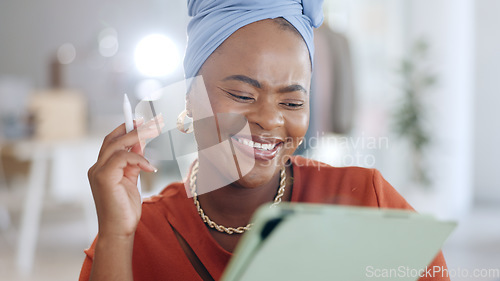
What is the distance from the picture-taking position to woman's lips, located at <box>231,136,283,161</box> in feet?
2.88

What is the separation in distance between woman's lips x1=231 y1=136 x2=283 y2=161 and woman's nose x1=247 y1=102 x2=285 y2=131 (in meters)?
0.03

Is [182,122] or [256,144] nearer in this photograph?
[256,144]

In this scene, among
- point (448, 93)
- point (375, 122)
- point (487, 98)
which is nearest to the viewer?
point (448, 93)

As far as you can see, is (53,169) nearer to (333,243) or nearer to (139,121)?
(139,121)

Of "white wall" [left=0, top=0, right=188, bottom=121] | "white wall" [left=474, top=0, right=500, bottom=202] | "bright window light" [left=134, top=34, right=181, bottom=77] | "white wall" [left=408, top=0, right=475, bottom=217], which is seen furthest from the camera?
"white wall" [left=0, top=0, right=188, bottom=121]

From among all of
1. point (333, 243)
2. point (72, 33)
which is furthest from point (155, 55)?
point (72, 33)

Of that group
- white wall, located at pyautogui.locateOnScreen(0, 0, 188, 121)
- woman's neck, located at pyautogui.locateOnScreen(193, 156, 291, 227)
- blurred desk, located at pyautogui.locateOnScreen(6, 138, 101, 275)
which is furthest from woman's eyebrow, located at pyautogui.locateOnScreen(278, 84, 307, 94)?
white wall, located at pyautogui.locateOnScreen(0, 0, 188, 121)

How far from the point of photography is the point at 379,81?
5.02 meters

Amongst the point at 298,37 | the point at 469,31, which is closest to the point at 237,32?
the point at 298,37

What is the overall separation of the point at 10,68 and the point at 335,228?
24.1ft

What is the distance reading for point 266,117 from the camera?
2.78 ft

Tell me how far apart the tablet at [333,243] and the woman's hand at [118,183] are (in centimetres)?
35

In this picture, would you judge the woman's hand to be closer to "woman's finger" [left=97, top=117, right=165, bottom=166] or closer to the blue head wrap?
"woman's finger" [left=97, top=117, right=165, bottom=166]

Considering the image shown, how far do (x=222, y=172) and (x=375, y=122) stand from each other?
3.90 m
